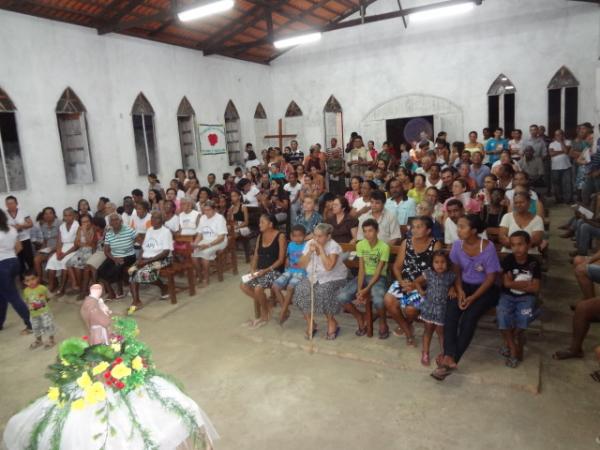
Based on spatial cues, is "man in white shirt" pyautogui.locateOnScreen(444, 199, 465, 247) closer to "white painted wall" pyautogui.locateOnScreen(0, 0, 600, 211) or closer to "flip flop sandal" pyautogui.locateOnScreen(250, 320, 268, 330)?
"flip flop sandal" pyautogui.locateOnScreen(250, 320, 268, 330)

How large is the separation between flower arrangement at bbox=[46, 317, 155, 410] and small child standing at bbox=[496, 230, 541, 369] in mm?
2937

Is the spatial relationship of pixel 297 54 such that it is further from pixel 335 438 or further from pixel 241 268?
pixel 335 438

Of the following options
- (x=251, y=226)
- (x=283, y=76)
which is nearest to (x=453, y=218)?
(x=251, y=226)

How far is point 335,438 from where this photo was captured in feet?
9.91

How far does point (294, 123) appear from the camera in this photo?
A: 586 inches

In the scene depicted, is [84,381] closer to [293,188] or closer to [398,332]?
[398,332]

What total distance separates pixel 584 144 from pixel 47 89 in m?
10.6

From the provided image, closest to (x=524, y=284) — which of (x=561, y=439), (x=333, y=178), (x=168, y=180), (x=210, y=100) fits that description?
(x=561, y=439)

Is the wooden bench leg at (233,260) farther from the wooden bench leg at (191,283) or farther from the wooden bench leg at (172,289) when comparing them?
the wooden bench leg at (172,289)

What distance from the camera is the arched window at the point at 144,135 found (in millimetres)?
10344

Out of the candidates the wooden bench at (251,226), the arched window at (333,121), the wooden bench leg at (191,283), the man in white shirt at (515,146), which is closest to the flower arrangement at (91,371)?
the wooden bench leg at (191,283)

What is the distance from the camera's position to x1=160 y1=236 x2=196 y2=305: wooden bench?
5912 millimetres

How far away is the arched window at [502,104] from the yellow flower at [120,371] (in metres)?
12.4

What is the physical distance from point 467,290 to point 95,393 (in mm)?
3097
